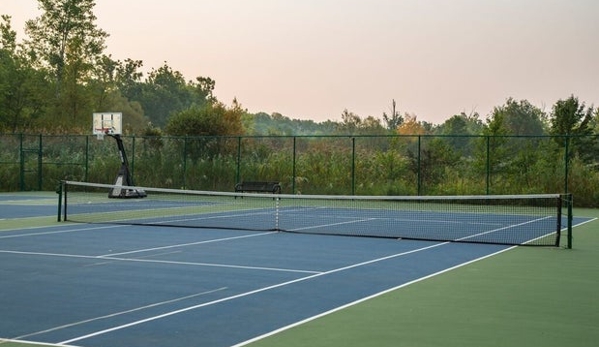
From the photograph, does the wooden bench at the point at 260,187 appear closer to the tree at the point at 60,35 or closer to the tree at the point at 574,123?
the tree at the point at 574,123

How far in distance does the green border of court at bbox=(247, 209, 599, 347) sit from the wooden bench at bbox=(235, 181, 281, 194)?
15614mm

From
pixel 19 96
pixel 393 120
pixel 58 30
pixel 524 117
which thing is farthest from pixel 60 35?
pixel 524 117

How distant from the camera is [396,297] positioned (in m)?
9.48

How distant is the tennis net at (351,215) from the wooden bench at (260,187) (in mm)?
417

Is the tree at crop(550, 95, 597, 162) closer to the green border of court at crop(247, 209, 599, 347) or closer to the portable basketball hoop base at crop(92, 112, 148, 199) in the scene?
the portable basketball hoop base at crop(92, 112, 148, 199)

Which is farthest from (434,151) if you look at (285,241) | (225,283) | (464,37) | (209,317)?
(209,317)

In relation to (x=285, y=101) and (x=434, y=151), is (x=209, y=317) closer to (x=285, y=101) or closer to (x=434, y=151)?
(x=434, y=151)

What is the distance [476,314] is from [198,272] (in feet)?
13.5

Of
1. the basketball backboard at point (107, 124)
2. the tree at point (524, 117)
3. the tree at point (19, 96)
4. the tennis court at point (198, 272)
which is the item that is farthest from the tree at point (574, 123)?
the tree at point (524, 117)

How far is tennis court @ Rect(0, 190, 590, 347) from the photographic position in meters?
7.82

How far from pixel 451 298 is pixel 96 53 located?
188ft

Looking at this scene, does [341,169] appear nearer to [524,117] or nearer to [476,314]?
[476,314]

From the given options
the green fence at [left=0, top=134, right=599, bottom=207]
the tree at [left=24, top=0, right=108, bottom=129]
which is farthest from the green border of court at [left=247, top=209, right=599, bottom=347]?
the tree at [left=24, top=0, right=108, bottom=129]

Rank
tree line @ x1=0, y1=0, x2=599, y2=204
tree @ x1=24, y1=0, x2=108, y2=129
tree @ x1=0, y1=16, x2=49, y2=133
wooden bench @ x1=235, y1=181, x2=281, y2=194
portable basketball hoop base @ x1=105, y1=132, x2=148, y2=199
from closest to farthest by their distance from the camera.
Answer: portable basketball hoop base @ x1=105, y1=132, x2=148, y2=199 → wooden bench @ x1=235, y1=181, x2=281, y2=194 → tree line @ x1=0, y1=0, x2=599, y2=204 → tree @ x1=0, y1=16, x2=49, y2=133 → tree @ x1=24, y1=0, x2=108, y2=129
